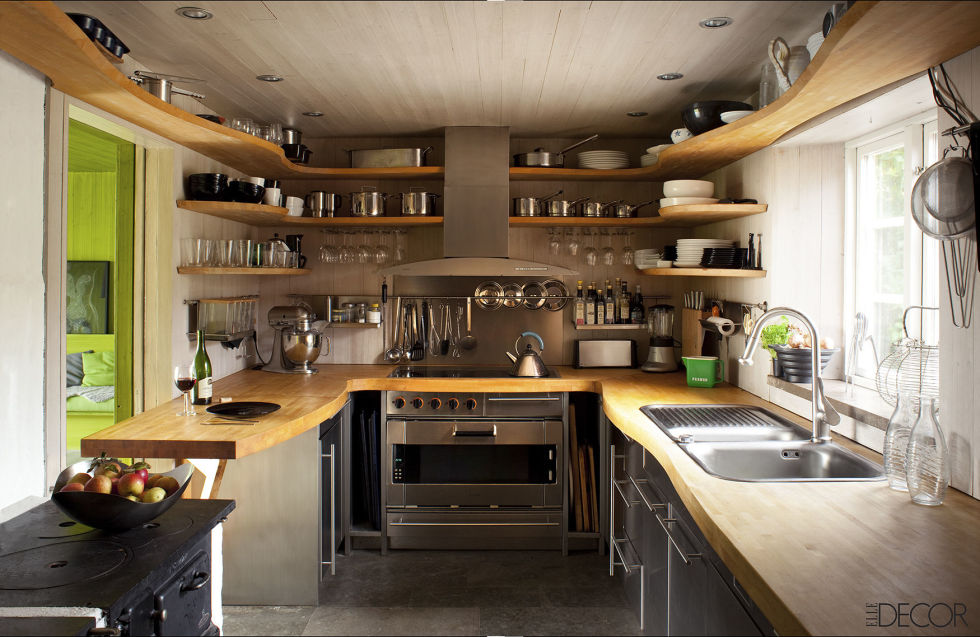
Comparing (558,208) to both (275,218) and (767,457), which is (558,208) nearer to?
(275,218)

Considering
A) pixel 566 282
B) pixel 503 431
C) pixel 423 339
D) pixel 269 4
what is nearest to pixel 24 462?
pixel 269 4

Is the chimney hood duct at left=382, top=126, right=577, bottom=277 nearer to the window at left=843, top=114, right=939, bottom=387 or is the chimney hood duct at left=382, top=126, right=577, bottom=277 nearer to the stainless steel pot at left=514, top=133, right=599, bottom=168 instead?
the stainless steel pot at left=514, top=133, right=599, bottom=168

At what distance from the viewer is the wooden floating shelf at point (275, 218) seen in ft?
8.75

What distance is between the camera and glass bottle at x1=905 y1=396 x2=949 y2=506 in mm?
1368

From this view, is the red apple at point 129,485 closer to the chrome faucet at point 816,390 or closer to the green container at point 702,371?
the chrome faucet at point 816,390

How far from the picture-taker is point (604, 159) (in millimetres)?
3371

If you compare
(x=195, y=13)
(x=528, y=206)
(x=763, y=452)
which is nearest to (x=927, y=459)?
(x=763, y=452)

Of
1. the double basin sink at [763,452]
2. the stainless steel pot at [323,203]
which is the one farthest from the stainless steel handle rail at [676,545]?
the stainless steel pot at [323,203]

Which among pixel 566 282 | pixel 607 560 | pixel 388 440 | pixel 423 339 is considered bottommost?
pixel 607 560

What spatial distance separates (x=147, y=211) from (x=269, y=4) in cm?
154

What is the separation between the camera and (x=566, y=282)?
11.9ft

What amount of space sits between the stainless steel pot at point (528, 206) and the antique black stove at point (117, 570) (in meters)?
2.20

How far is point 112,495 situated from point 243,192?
5.87 feet

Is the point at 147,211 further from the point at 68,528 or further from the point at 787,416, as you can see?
the point at 787,416
